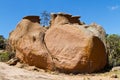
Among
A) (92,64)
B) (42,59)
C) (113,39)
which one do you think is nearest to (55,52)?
(42,59)

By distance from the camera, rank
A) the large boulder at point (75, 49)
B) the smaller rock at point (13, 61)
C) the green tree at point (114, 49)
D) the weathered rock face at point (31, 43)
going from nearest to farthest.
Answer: the large boulder at point (75, 49) < the weathered rock face at point (31, 43) < the smaller rock at point (13, 61) < the green tree at point (114, 49)

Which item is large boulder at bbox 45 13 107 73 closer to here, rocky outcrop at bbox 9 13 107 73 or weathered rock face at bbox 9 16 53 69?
rocky outcrop at bbox 9 13 107 73

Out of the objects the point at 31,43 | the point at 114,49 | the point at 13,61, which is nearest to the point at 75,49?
the point at 31,43

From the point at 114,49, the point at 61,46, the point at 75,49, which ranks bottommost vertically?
the point at 75,49

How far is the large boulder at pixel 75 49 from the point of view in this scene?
16844mm

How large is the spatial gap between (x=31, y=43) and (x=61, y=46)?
1822 millimetres

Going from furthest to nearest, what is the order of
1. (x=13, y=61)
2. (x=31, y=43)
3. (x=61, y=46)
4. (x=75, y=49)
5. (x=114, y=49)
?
1. (x=114, y=49)
2. (x=13, y=61)
3. (x=31, y=43)
4. (x=61, y=46)
5. (x=75, y=49)

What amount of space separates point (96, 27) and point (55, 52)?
3329mm

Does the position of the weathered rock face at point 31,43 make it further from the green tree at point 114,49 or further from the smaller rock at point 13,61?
the green tree at point 114,49

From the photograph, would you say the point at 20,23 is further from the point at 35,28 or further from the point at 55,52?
the point at 55,52

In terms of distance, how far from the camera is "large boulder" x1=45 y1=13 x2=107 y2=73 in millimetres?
16844

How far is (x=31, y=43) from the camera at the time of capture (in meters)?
18.1

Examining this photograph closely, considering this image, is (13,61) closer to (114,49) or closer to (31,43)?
(31,43)

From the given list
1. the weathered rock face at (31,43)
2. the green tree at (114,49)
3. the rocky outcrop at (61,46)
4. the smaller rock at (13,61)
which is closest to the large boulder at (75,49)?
the rocky outcrop at (61,46)
